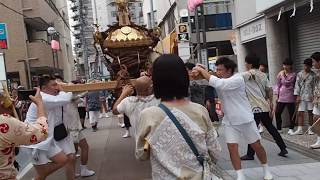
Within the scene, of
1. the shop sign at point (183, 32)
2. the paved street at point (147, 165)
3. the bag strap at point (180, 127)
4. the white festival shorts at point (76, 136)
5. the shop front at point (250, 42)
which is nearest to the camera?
the bag strap at point (180, 127)

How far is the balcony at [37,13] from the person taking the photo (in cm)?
2745

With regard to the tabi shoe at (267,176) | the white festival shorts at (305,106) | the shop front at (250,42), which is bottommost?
the tabi shoe at (267,176)

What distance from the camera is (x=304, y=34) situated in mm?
11188

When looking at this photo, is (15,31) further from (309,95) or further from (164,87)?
(164,87)

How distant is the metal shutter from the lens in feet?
34.9

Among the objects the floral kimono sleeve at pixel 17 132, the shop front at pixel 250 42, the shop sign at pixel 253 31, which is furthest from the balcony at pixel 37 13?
the floral kimono sleeve at pixel 17 132

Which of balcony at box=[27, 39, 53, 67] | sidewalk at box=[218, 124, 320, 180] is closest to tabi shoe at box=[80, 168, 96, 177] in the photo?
sidewalk at box=[218, 124, 320, 180]

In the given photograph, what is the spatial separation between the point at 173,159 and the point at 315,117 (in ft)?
20.7

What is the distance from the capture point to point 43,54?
27688 millimetres

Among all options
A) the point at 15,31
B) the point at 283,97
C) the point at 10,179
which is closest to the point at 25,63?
the point at 15,31

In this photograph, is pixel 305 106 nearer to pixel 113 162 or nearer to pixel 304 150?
pixel 304 150

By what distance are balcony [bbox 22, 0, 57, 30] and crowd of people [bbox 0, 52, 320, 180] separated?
16.9m

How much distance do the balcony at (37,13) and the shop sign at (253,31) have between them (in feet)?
54.7

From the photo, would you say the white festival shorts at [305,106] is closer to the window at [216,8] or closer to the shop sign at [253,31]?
the shop sign at [253,31]
